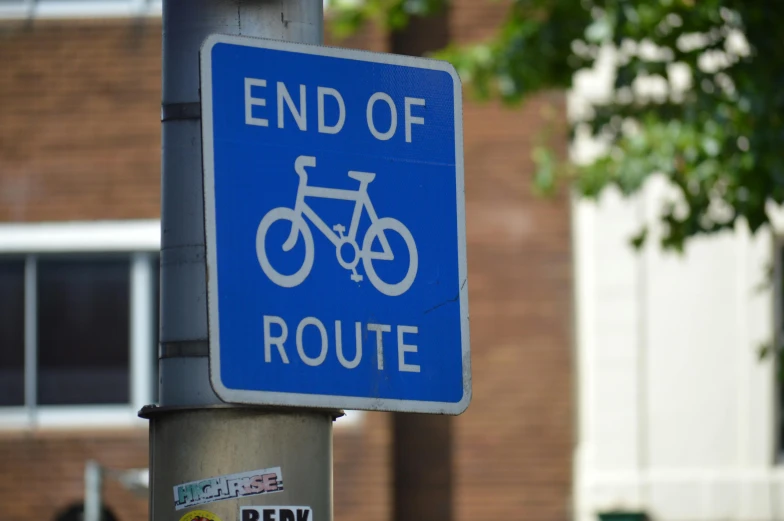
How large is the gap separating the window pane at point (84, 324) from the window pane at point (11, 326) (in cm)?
18

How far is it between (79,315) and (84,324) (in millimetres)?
92

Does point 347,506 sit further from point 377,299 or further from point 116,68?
point 377,299

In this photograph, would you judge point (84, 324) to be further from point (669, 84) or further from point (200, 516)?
point (200, 516)

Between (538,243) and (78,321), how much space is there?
4186 mm

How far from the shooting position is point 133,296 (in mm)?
13094

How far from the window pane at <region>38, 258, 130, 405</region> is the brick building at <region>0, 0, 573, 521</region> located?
13 millimetres

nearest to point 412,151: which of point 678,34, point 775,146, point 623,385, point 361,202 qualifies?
point 361,202

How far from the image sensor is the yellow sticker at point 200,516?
2861 mm

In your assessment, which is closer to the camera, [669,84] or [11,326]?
[669,84]

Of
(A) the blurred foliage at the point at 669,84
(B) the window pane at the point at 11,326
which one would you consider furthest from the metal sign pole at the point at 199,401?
(B) the window pane at the point at 11,326

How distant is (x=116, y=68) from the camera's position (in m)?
13.4

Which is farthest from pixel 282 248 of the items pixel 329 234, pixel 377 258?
pixel 377 258

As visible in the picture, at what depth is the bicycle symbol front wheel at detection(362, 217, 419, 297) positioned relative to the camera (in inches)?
116

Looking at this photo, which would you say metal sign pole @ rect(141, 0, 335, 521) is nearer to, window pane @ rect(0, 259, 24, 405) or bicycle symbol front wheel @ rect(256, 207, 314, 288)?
bicycle symbol front wheel @ rect(256, 207, 314, 288)
